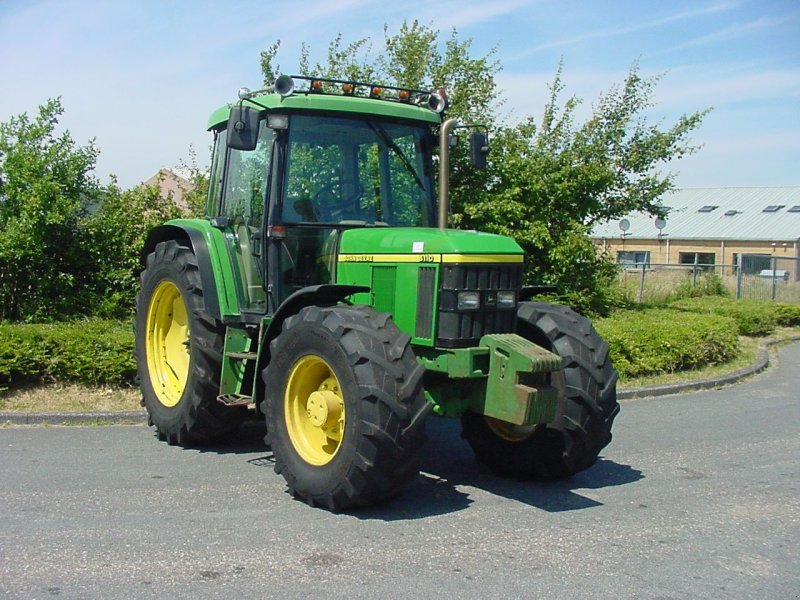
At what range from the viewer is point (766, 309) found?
66.1ft

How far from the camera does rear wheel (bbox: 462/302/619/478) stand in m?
6.66

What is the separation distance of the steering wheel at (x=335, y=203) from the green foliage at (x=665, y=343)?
580cm

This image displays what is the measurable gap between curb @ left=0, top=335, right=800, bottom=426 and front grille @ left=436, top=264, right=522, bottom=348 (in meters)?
4.06

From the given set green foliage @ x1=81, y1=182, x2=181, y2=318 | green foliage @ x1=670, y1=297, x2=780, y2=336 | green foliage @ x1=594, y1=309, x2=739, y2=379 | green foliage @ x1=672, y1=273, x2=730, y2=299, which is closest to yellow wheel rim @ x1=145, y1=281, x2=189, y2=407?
green foliage @ x1=81, y1=182, x2=181, y2=318

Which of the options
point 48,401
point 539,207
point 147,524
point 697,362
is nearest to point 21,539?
point 147,524

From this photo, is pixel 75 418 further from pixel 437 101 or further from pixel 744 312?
pixel 744 312

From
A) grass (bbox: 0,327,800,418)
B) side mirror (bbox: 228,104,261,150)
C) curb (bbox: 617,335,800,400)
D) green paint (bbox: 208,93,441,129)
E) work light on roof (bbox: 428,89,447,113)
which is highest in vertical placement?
work light on roof (bbox: 428,89,447,113)

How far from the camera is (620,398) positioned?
11.6m

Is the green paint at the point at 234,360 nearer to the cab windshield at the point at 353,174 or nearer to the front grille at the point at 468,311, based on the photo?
the cab windshield at the point at 353,174

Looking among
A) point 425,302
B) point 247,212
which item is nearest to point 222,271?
point 247,212

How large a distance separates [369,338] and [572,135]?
11631 millimetres

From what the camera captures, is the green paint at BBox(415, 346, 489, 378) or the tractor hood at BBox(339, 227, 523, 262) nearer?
the green paint at BBox(415, 346, 489, 378)

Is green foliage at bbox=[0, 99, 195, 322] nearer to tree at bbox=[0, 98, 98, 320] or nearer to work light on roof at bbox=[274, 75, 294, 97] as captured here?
tree at bbox=[0, 98, 98, 320]

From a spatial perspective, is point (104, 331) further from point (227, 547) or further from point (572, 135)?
point (572, 135)
